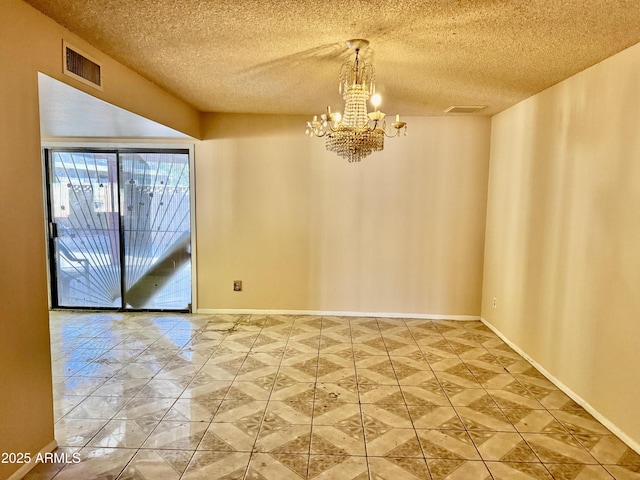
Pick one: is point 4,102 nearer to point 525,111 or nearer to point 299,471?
point 299,471

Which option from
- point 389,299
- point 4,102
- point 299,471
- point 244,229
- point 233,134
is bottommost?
point 299,471

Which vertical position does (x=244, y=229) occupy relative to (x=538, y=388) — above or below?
above

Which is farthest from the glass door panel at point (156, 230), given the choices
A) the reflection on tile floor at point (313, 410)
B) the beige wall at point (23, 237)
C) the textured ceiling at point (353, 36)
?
the beige wall at point (23, 237)

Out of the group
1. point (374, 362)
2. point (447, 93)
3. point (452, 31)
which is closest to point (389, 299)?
point (374, 362)

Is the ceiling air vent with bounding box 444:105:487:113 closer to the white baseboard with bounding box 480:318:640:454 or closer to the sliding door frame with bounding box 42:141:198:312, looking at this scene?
the white baseboard with bounding box 480:318:640:454

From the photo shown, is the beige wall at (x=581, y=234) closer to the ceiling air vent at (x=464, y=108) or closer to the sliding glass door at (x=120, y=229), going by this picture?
the ceiling air vent at (x=464, y=108)

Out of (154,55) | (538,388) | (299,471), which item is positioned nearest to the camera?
(299,471)

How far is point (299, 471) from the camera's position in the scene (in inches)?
82.5

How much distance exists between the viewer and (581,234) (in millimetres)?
2852

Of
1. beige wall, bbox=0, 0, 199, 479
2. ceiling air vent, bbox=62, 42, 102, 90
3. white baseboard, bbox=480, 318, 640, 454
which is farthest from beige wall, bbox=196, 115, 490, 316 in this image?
beige wall, bbox=0, 0, 199, 479

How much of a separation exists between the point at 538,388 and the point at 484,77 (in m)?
2.47

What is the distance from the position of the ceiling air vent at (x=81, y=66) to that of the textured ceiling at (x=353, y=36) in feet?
0.35

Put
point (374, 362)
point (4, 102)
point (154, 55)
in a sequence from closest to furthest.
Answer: point (4, 102) < point (154, 55) < point (374, 362)

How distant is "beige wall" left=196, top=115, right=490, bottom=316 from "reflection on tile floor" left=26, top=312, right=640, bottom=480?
703 millimetres
